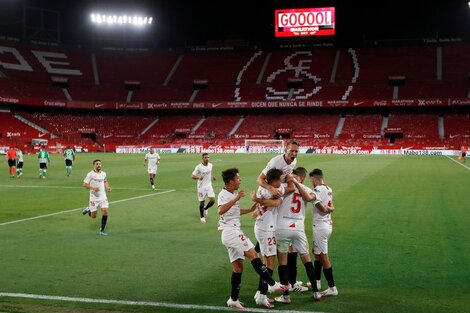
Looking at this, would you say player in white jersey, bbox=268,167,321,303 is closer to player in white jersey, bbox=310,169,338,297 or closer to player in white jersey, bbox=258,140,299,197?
player in white jersey, bbox=310,169,338,297

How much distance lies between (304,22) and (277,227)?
2991 inches

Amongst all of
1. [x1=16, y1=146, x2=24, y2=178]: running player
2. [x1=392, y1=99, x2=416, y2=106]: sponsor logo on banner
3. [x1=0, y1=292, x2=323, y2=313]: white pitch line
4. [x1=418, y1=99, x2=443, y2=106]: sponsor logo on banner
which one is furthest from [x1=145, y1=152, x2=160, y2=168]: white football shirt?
[x1=418, y1=99, x2=443, y2=106]: sponsor logo on banner

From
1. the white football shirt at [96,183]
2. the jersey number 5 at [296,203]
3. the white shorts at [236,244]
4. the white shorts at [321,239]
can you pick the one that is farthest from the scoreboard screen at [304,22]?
the white shorts at [236,244]

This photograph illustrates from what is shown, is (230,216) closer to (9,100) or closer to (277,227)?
(277,227)

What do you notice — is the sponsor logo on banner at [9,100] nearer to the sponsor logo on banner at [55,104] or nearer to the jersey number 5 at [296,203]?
the sponsor logo on banner at [55,104]

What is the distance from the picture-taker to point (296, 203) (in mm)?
7727

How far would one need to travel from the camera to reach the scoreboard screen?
254ft

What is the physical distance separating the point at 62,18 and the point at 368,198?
270 feet

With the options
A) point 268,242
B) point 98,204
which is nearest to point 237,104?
point 98,204

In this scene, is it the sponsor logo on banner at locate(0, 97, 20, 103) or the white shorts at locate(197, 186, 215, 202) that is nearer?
the white shorts at locate(197, 186, 215, 202)

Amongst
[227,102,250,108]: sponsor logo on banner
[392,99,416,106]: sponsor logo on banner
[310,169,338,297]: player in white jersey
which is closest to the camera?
[310,169,338,297]: player in white jersey

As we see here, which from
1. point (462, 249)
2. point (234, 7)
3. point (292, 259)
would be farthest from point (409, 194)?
point (234, 7)

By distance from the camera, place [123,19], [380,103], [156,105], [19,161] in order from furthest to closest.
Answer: [123,19], [156,105], [380,103], [19,161]

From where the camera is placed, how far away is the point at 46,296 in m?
7.90
